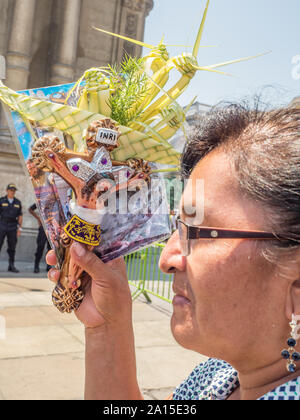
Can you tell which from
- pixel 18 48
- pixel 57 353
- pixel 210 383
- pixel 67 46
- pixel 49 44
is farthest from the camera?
pixel 49 44

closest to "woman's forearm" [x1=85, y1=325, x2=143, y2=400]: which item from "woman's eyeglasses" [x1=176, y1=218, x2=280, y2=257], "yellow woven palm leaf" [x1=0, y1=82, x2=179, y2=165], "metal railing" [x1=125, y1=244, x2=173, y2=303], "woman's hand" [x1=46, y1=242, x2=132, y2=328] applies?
"woman's hand" [x1=46, y1=242, x2=132, y2=328]

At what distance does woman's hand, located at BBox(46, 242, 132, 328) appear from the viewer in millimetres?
1396

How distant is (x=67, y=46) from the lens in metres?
12.8

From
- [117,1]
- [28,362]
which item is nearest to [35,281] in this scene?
[28,362]

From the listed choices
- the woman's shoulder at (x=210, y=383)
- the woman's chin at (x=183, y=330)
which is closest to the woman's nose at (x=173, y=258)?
the woman's chin at (x=183, y=330)

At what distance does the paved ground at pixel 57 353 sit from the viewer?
360cm

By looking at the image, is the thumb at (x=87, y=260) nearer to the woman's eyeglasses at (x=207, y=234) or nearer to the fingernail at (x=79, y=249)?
the fingernail at (x=79, y=249)

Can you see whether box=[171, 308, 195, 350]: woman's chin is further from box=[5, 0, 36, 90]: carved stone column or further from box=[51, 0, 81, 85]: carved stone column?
box=[51, 0, 81, 85]: carved stone column

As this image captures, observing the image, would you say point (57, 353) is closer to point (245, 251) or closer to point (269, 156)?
point (245, 251)

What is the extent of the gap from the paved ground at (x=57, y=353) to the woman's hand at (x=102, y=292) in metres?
2.29

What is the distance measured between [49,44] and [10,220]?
662cm

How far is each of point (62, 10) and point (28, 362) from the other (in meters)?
11.7

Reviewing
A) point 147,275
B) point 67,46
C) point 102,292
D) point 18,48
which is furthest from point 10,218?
point 102,292

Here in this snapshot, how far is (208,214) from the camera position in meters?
1.06
